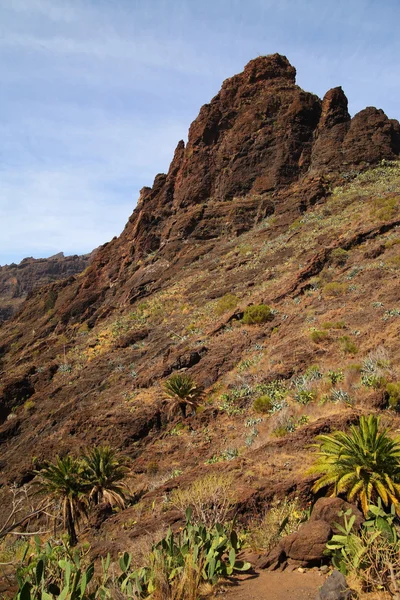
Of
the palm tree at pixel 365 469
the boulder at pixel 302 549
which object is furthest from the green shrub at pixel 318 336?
the boulder at pixel 302 549

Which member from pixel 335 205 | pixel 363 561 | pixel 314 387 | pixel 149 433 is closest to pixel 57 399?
pixel 149 433

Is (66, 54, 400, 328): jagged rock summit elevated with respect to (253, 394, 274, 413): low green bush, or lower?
elevated

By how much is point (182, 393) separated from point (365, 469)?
1156 centimetres

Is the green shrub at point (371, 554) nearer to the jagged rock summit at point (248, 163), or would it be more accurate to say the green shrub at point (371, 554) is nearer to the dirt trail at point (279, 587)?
the dirt trail at point (279, 587)

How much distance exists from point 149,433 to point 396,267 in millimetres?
14678

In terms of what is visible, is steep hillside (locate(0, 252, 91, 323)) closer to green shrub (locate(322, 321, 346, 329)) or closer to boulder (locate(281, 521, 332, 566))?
green shrub (locate(322, 321, 346, 329))

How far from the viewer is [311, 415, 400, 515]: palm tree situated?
6.05m

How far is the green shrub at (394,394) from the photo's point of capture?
9.63 metres

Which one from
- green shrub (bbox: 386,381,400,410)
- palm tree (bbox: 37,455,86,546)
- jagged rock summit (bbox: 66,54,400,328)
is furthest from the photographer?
jagged rock summit (bbox: 66,54,400,328)

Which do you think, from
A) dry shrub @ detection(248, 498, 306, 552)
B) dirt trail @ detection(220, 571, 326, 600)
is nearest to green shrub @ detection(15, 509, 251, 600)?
dirt trail @ detection(220, 571, 326, 600)

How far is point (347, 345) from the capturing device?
47.3 feet

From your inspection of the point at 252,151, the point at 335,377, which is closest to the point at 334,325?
the point at 335,377

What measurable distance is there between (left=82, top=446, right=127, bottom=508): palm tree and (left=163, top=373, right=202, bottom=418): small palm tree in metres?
3.76

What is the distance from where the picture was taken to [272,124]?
1986 inches
